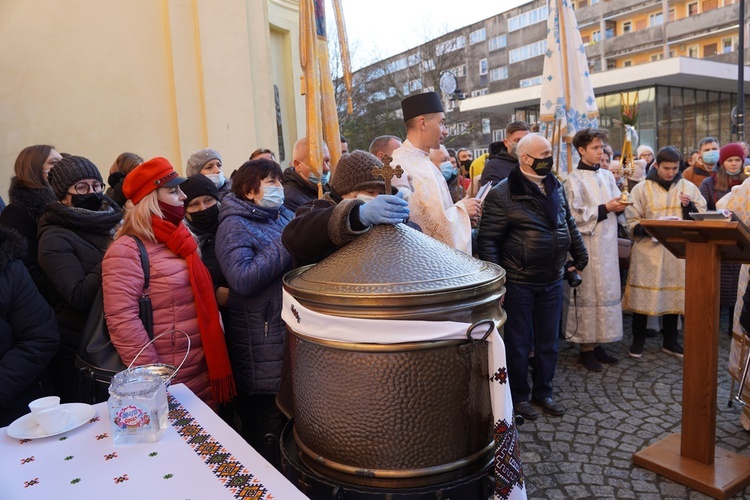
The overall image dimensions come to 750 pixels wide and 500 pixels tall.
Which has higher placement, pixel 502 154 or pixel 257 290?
pixel 502 154

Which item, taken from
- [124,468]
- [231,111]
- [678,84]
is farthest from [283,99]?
[678,84]

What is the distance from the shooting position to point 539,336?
414 cm

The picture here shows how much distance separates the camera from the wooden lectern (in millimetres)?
2992

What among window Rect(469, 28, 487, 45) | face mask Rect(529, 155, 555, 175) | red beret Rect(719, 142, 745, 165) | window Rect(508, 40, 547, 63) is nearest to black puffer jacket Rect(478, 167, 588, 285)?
face mask Rect(529, 155, 555, 175)

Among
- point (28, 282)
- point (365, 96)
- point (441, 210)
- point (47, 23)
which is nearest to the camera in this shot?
point (28, 282)

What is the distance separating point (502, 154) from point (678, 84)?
2275 centimetres

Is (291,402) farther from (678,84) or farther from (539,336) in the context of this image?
(678,84)

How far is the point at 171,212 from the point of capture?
2.77 m

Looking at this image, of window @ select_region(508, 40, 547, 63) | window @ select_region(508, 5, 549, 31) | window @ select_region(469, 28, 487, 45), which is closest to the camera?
window @ select_region(508, 5, 549, 31)

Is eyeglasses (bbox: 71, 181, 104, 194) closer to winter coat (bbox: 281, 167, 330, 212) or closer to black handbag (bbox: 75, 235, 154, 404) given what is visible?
black handbag (bbox: 75, 235, 154, 404)

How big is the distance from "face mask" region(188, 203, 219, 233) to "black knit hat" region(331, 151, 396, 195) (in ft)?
4.45

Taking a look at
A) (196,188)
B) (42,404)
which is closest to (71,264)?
(196,188)

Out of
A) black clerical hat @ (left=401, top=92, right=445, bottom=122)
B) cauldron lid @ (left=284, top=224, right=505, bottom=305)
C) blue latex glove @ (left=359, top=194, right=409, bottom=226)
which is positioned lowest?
cauldron lid @ (left=284, top=224, right=505, bottom=305)

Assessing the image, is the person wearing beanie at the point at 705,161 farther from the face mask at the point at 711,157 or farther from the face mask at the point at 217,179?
the face mask at the point at 217,179
